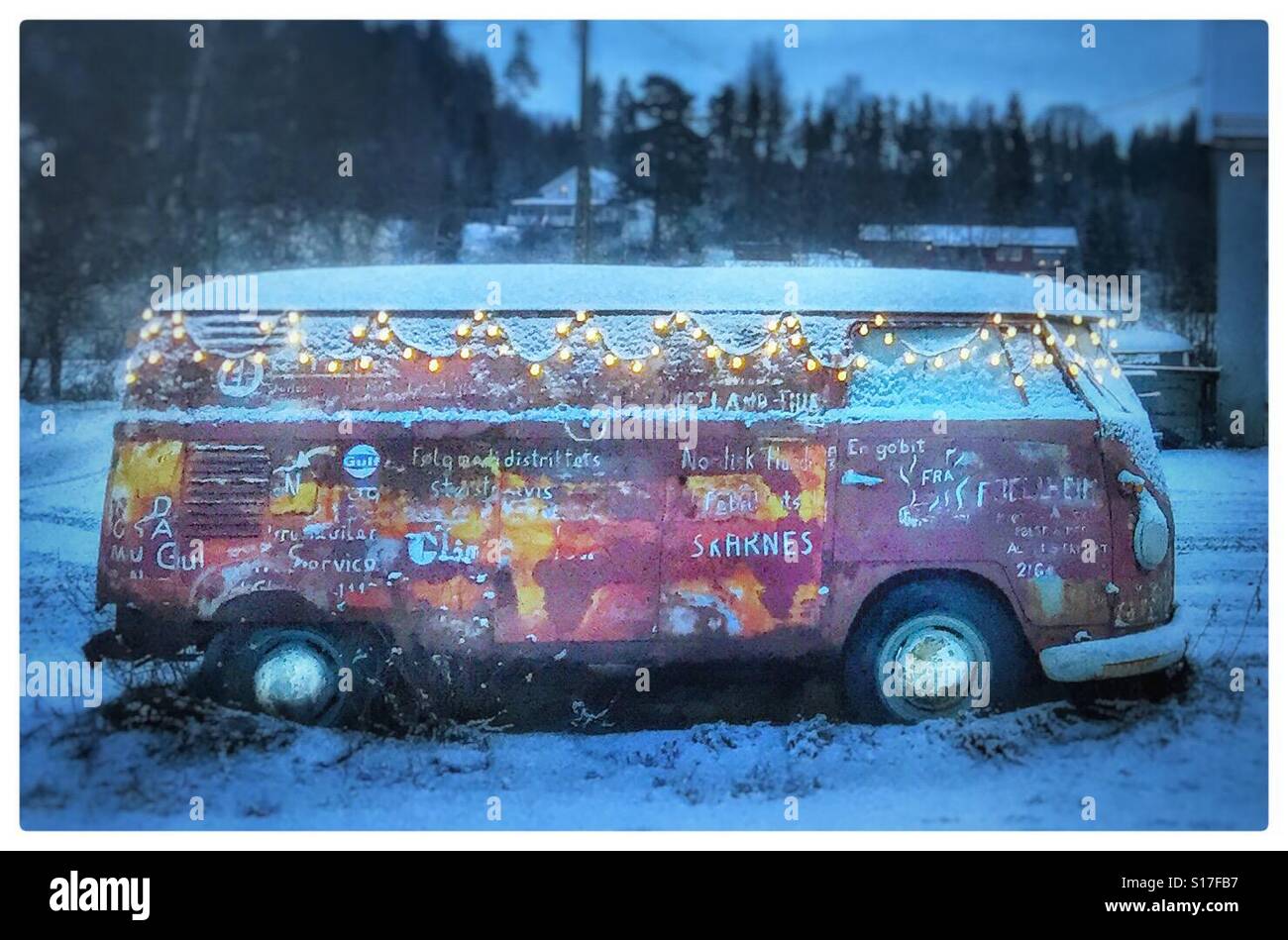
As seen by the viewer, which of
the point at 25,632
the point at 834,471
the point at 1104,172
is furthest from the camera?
the point at 1104,172

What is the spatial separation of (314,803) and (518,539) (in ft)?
5.40


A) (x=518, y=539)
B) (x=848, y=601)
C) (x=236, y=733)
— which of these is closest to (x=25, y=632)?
(x=236, y=733)

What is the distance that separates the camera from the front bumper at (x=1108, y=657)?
4.23 meters

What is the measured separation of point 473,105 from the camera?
515cm

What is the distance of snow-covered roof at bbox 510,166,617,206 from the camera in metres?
5.21

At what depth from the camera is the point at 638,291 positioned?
437 cm

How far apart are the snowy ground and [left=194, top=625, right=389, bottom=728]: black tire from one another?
9 cm

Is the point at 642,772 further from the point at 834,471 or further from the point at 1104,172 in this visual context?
the point at 1104,172

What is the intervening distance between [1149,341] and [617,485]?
296 centimetres
